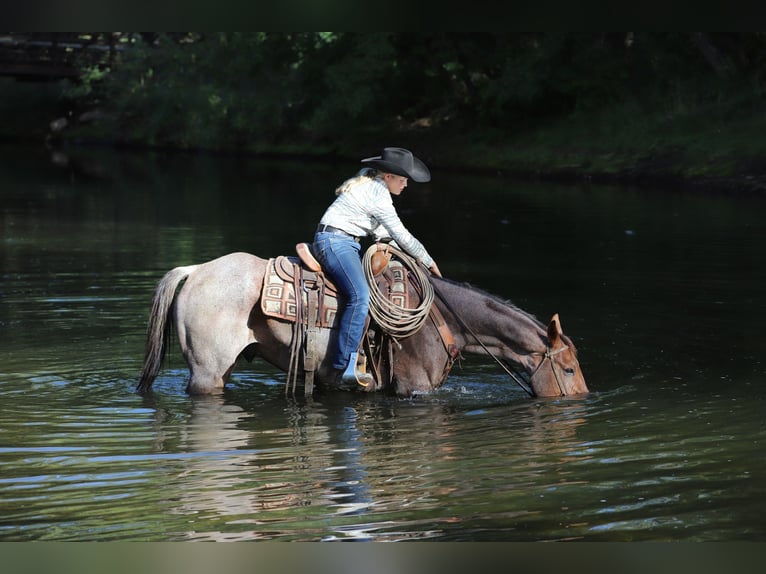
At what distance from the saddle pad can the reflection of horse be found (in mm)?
61

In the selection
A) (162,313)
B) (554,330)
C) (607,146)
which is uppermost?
(607,146)

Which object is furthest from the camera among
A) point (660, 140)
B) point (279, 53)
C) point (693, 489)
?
point (279, 53)

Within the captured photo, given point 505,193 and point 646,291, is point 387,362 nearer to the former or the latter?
point 646,291

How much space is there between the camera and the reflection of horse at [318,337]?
331 inches

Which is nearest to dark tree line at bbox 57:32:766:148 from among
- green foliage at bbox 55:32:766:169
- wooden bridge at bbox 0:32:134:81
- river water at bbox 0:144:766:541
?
green foliage at bbox 55:32:766:169

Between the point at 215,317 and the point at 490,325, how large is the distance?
6.89 feet

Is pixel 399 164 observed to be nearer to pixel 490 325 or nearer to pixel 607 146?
pixel 490 325

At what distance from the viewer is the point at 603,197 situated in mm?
28609

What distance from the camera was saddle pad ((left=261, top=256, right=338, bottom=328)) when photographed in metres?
8.42

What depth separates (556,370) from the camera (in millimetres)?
8859

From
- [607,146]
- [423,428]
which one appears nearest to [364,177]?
[423,428]

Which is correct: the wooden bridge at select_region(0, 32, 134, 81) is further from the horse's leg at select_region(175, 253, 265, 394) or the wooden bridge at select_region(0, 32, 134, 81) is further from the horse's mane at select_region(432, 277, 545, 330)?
the horse's leg at select_region(175, 253, 265, 394)
